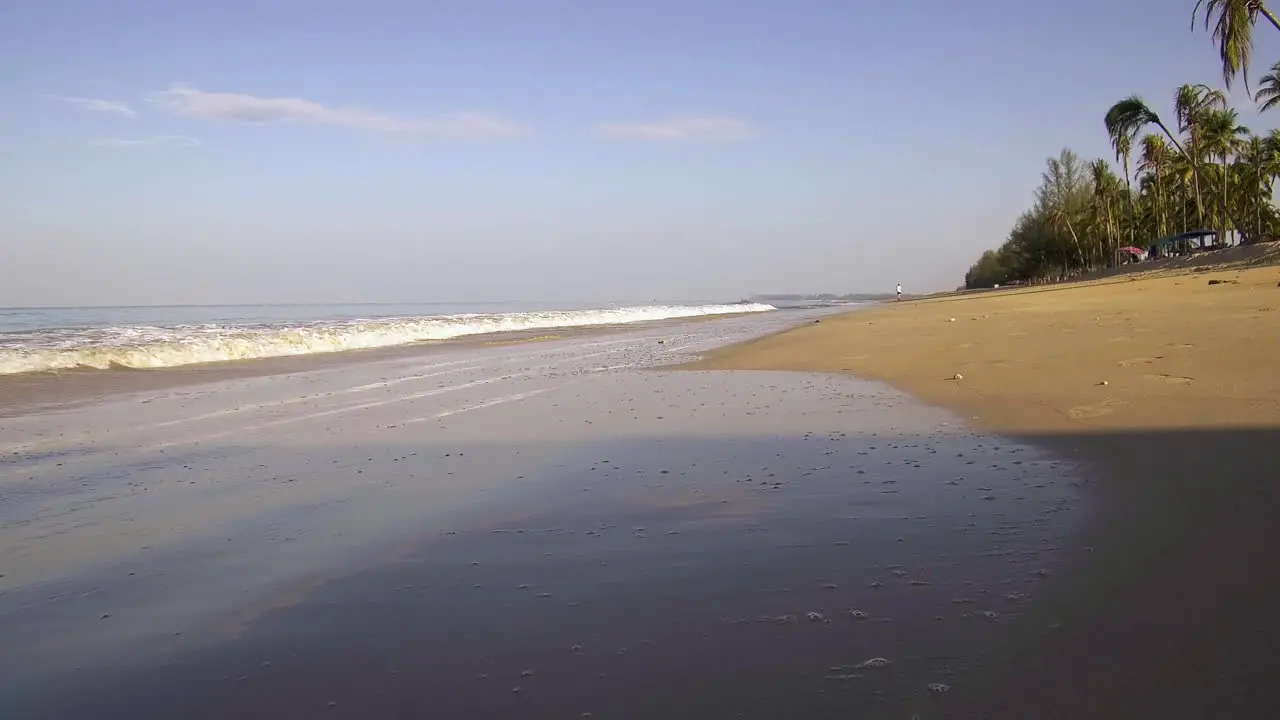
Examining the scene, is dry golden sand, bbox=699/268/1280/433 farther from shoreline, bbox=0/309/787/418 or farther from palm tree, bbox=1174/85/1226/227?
palm tree, bbox=1174/85/1226/227

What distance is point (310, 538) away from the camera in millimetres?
4062

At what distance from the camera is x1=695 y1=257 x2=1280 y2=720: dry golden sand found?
85.5 inches

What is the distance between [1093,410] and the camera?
20.9 feet

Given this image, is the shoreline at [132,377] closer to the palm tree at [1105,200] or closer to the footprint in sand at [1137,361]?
the footprint in sand at [1137,361]

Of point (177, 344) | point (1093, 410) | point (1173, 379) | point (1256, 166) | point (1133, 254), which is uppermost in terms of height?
point (1256, 166)

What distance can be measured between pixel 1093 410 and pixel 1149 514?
299cm

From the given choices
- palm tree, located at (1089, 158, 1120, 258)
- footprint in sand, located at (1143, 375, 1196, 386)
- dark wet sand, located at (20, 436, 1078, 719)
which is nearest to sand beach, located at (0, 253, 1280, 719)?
dark wet sand, located at (20, 436, 1078, 719)

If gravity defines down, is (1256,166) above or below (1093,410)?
above

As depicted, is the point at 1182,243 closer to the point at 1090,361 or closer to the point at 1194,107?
the point at 1194,107

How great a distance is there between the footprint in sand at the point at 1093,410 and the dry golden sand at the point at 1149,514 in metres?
0.02

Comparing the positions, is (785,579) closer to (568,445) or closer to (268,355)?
(568,445)

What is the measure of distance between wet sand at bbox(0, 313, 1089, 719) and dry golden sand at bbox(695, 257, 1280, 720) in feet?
0.52

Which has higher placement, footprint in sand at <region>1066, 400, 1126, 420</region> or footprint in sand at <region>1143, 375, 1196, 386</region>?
footprint in sand at <region>1143, 375, 1196, 386</region>

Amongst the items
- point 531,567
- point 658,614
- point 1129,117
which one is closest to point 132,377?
point 531,567
